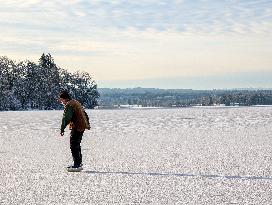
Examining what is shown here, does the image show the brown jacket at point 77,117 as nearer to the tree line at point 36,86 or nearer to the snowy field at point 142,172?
the snowy field at point 142,172

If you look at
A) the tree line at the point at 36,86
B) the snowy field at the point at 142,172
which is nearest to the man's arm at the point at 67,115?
the snowy field at the point at 142,172

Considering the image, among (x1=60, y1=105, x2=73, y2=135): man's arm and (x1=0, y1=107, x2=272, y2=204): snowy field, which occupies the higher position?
(x1=60, y1=105, x2=73, y2=135): man's arm

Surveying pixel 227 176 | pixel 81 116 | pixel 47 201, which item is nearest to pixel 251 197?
pixel 227 176

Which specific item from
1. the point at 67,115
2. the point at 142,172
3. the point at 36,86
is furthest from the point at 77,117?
the point at 36,86

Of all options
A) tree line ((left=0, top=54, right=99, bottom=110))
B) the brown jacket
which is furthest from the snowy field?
tree line ((left=0, top=54, right=99, bottom=110))

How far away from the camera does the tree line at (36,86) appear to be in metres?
74.2

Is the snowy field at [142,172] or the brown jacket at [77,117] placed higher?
the brown jacket at [77,117]

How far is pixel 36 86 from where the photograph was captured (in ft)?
260

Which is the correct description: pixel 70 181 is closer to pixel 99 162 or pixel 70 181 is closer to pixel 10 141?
pixel 99 162

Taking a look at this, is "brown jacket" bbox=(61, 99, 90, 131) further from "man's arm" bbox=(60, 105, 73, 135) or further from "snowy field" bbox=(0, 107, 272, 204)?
"snowy field" bbox=(0, 107, 272, 204)

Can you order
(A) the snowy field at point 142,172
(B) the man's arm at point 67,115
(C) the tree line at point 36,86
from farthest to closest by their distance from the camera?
(C) the tree line at point 36,86
(B) the man's arm at point 67,115
(A) the snowy field at point 142,172

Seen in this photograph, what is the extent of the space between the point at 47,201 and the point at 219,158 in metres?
5.80

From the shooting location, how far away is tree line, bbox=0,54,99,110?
7419 centimetres

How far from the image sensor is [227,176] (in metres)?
9.31
